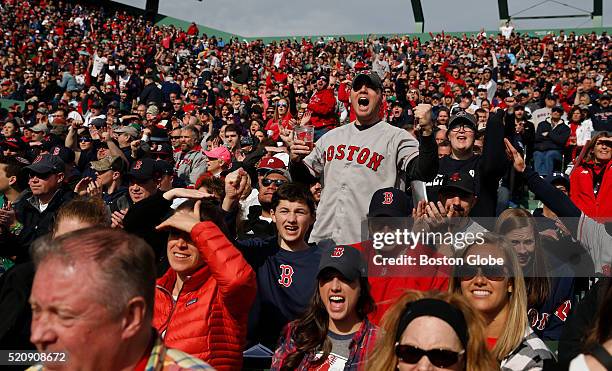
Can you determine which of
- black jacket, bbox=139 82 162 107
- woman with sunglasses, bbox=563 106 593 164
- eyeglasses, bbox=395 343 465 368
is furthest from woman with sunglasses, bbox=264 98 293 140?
eyeglasses, bbox=395 343 465 368

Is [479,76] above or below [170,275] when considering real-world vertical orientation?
above

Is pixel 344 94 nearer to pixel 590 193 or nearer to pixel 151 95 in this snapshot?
pixel 151 95

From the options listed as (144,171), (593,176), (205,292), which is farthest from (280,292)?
(593,176)

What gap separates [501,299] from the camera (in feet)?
10.7

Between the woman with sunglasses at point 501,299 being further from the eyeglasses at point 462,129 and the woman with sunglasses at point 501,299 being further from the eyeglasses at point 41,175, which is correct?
the eyeglasses at point 41,175

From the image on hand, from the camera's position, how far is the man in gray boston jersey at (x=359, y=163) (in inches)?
182

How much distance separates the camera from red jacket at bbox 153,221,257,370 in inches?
122

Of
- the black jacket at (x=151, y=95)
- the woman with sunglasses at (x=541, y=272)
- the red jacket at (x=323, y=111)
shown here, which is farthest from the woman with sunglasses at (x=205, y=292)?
the black jacket at (x=151, y=95)

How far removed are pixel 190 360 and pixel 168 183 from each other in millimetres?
4779

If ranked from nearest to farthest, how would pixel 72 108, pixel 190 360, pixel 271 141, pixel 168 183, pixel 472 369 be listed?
pixel 190 360 < pixel 472 369 < pixel 168 183 < pixel 271 141 < pixel 72 108

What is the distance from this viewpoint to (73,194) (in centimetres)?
611

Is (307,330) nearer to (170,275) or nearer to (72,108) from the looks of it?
(170,275)

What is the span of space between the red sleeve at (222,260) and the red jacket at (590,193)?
296 centimetres

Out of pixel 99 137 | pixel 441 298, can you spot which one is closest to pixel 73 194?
pixel 441 298
